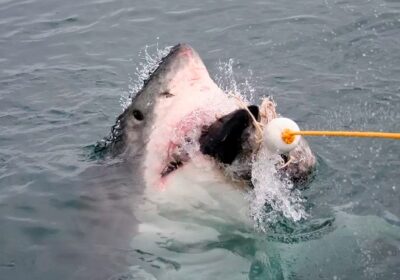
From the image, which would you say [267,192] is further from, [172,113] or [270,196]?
[172,113]

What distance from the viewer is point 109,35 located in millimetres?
7477

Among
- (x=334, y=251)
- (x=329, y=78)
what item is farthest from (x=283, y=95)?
(x=334, y=251)

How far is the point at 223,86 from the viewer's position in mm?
5738

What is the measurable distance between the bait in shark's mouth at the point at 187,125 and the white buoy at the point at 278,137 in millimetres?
76

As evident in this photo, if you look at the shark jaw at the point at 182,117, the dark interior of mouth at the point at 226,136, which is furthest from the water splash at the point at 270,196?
the shark jaw at the point at 182,117

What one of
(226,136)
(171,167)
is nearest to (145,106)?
(171,167)

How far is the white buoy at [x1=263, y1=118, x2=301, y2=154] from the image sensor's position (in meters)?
2.98

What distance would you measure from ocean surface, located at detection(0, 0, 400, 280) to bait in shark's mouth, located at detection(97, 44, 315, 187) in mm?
185

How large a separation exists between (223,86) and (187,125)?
2.74m

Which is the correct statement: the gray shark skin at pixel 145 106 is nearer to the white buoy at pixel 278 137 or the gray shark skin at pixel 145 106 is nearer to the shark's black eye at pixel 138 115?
the shark's black eye at pixel 138 115

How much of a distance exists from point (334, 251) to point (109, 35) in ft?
15.1

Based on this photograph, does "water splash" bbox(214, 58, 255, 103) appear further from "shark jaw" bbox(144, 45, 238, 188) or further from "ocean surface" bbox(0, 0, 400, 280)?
"shark jaw" bbox(144, 45, 238, 188)

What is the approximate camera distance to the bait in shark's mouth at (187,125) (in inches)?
118

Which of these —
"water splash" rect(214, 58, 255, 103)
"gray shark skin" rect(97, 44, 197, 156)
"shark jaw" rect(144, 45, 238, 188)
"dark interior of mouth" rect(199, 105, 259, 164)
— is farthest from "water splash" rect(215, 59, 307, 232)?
"water splash" rect(214, 58, 255, 103)
